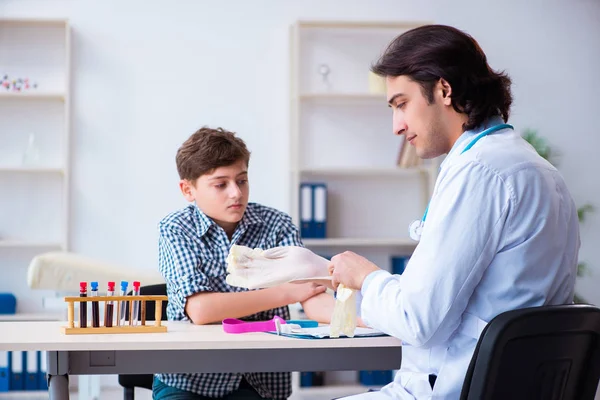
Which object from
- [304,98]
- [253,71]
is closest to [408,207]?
[304,98]

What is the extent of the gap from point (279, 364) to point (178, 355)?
0.24 meters

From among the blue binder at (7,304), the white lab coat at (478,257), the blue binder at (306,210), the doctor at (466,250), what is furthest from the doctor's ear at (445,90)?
the blue binder at (7,304)

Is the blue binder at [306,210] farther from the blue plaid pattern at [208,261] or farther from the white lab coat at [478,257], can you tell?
the white lab coat at [478,257]

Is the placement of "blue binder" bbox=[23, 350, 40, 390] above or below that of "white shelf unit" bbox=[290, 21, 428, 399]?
below

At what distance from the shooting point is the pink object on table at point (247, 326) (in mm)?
1915

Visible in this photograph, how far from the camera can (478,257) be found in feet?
4.19

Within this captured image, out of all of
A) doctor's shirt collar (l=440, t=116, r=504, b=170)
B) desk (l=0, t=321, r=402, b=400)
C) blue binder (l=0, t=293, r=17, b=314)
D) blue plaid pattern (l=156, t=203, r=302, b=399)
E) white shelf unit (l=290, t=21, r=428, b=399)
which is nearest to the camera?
doctor's shirt collar (l=440, t=116, r=504, b=170)

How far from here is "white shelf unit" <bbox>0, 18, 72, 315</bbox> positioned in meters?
4.52

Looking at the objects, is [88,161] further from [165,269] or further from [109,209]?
[165,269]

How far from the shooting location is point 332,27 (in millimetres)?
4684

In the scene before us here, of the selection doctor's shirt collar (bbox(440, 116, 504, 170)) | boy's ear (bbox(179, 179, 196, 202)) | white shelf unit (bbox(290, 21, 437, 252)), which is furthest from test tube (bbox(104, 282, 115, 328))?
white shelf unit (bbox(290, 21, 437, 252))

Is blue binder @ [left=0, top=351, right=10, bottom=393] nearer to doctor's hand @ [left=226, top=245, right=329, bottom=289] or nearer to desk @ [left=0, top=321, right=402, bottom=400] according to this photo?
desk @ [left=0, top=321, right=402, bottom=400]

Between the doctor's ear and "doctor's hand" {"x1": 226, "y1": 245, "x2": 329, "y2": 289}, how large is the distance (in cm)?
56

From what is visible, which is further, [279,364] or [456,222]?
[279,364]
